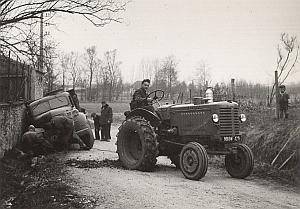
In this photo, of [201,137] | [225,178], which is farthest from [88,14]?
Result: [225,178]

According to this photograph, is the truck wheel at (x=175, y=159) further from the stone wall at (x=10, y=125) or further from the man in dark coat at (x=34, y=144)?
the stone wall at (x=10, y=125)

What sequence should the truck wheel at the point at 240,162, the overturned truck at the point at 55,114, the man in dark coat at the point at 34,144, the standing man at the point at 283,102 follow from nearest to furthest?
the truck wheel at the point at 240,162 → the man in dark coat at the point at 34,144 → the overturned truck at the point at 55,114 → the standing man at the point at 283,102

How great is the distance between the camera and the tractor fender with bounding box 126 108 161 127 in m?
8.41

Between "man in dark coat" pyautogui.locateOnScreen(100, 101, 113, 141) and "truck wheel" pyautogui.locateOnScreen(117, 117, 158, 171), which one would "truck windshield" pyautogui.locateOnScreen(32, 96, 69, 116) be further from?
"truck wheel" pyautogui.locateOnScreen(117, 117, 158, 171)

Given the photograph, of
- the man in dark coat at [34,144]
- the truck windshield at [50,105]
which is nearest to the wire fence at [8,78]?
the truck windshield at [50,105]

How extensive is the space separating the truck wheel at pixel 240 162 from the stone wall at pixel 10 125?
195 inches

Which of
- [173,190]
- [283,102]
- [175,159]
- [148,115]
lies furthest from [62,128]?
[283,102]

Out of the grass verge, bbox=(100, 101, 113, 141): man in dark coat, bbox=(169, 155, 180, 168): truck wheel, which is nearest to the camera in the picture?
the grass verge

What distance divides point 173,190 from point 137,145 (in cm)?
266

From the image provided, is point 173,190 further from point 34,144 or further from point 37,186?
point 34,144

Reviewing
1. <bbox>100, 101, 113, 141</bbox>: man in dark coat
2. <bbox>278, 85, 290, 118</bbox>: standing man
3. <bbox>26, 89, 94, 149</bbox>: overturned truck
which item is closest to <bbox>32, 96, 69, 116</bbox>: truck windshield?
<bbox>26, 89, 94, 149</bbox>: overturned truck

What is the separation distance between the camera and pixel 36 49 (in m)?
11.2

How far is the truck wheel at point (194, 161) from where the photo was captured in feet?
23.4

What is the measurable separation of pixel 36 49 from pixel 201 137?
18.9 ft
